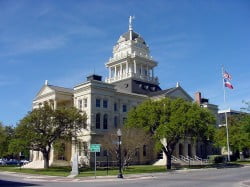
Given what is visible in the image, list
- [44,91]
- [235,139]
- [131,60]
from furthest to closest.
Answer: [131,60] → [44,91] → [235,139]

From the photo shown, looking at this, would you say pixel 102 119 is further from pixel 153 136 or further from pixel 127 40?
pixel 127 40

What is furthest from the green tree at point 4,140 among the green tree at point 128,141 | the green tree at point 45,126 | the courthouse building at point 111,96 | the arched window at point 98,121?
the green tree at point 128,141

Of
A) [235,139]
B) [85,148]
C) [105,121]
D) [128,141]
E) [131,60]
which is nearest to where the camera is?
[128,141]

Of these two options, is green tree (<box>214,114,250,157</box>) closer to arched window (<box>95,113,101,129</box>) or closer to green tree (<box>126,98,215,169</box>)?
green tree (<box>126,98,215,169</box>)

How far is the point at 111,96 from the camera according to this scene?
6456cm

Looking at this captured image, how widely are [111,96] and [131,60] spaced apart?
20.1 metres

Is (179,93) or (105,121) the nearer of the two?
(105,121)

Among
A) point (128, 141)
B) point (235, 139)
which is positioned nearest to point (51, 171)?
point (128, 141)

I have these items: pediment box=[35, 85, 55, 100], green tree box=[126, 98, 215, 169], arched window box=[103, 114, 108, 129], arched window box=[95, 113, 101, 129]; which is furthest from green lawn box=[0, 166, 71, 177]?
pediment box=[35, 85, 55, 100]

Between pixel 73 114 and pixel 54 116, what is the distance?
288 centimetres

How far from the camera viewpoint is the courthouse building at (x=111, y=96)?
6109 centimetres

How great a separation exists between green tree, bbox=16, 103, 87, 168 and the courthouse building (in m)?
4.17

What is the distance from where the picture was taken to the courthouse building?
2405 inches

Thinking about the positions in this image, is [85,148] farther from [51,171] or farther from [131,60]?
[131,60]
